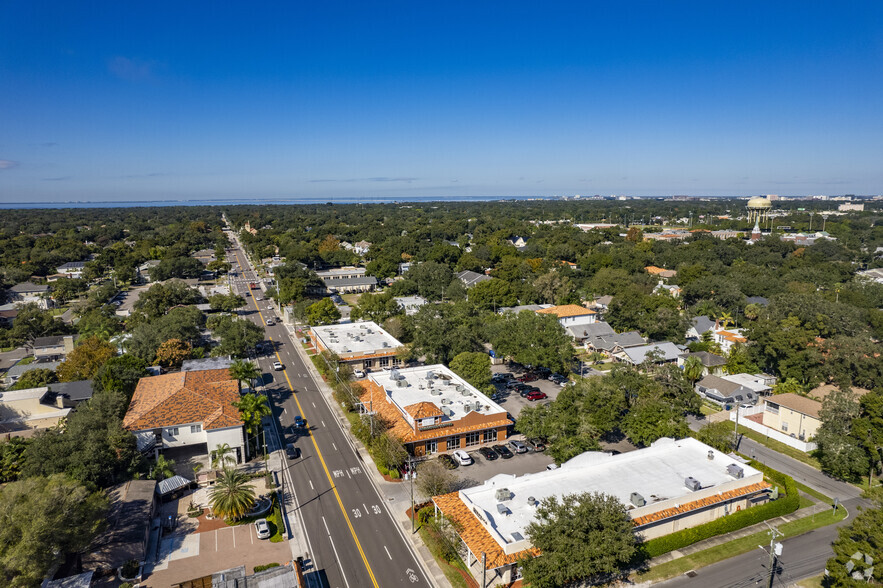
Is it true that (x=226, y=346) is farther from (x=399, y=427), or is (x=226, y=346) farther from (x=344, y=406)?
(x=399, y=427)

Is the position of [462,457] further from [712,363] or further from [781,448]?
[712,363]

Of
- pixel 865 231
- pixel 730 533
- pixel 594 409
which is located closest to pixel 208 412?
pixel 594 409

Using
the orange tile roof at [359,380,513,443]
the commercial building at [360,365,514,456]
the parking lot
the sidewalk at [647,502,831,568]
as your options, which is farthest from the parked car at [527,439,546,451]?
the sidewalk at [647,502,831,568]

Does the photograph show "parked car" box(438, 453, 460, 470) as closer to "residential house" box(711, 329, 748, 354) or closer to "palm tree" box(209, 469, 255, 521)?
"palm tree" box(209, 469, 255, 521)

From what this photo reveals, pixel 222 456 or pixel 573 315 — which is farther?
→ pixel 573 315

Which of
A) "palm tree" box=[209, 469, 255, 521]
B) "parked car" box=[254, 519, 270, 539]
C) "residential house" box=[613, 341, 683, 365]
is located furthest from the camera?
"residential house" box=[613, 341, 683, 365]

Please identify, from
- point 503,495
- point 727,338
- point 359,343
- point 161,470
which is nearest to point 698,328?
point 727,338
